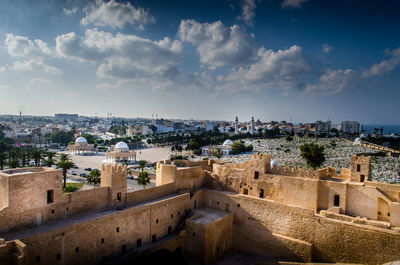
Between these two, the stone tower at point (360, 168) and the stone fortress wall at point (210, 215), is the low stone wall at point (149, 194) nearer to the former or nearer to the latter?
the stone fortress wall at point (210, 215)

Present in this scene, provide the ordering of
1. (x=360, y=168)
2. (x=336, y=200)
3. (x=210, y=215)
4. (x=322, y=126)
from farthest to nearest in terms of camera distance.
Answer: (x=322, y=126), (x=210, y=215), (x=360, y=168), (x=336, y=200)

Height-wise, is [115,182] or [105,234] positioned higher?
[115,182]

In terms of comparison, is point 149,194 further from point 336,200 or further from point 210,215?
point 336,200

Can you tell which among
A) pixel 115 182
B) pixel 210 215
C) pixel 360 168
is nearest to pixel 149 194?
pixel 115 182

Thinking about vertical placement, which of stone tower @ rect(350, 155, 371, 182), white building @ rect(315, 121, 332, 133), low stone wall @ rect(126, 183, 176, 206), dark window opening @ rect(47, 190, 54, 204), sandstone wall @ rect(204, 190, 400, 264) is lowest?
sandstone wall @ rect(204, 190, 400, 264)

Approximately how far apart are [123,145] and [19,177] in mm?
53655

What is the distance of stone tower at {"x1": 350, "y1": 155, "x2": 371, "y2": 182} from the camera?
16875mm

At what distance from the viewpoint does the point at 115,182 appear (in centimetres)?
1555

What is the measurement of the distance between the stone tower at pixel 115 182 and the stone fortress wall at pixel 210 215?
2.2 inches

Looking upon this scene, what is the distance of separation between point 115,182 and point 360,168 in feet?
47.7

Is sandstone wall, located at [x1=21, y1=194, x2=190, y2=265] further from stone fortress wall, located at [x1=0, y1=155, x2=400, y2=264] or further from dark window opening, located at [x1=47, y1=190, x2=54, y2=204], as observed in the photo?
dark window opening, located at [x1=47, y1=190, x2=54, y2=204]

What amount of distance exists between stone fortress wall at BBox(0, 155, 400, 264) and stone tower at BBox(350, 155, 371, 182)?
0.06 m

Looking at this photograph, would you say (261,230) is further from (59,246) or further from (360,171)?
(59,246)

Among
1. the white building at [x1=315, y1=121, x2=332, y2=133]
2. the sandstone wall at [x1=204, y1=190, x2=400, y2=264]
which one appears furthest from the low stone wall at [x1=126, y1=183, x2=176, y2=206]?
the white building at [x1=315, y1=121, x2=332, y2=133]
